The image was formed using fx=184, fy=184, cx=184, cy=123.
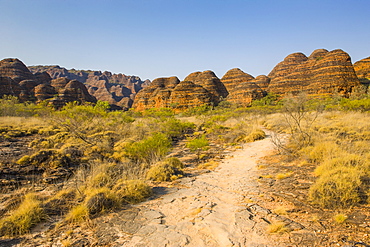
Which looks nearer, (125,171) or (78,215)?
(78,215)

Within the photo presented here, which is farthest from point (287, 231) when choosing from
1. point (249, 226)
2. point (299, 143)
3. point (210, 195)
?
point (299, 143)

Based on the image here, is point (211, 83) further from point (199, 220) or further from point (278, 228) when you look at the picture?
point (278, 228)

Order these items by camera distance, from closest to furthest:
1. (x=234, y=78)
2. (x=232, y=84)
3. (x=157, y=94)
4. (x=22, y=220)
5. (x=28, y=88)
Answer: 1. (x=22, y=220)
2. (x=28, y=88)
3. (x=157, y=94)
4. (x=232, y=84)
5. (x=234, y=78)

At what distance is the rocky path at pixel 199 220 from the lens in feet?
10.2

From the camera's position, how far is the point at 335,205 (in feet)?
12.6

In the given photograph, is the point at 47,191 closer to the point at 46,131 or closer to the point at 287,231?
the point at 287,231

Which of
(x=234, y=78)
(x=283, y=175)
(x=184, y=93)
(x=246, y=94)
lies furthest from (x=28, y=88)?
(x=283, y=175)

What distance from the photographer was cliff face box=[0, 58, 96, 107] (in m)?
47.5

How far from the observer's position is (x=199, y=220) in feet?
12.2

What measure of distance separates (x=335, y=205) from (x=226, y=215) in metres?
2.27

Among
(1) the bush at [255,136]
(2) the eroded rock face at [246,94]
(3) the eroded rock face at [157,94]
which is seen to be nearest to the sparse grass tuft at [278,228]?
(1) the bush at [255,136]

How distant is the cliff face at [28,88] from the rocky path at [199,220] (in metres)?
42.5

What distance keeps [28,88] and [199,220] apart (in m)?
67.6

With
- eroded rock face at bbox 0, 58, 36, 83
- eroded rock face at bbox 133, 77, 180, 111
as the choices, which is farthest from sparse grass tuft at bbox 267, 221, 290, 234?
eroded rock face at bbox 0, 58, 36, 83
